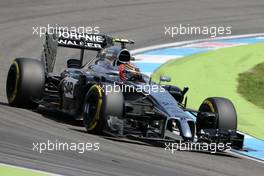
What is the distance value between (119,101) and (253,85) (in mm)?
6934

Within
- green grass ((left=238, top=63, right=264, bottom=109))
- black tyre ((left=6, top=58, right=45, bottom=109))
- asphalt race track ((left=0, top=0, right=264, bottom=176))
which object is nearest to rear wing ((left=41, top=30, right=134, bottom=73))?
asphalt race track ((left=0, top=0, right=264, bottom=176))

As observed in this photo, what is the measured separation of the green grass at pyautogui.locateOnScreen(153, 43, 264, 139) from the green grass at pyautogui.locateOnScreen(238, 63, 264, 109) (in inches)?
5.7

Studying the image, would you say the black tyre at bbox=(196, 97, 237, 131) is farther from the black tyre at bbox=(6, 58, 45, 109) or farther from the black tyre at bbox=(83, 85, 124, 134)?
the black tyre at bbox=(6, 58, 45, 109)

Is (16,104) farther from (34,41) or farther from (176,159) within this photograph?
(34,41)

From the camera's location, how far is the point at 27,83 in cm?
1415

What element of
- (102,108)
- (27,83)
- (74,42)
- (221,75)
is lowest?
(102,108)

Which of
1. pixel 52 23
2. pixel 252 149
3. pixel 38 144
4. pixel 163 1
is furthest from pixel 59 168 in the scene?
pixel 163 1

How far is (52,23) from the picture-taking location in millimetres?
24766

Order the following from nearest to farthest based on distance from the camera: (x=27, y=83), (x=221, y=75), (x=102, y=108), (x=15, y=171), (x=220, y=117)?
(x=15, y=171) → (x=102, y=108) → (x=220, y=117) → (x=27, y=83) → (x=221, y=75)

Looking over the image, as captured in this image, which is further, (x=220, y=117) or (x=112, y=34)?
(x=112, y=34)

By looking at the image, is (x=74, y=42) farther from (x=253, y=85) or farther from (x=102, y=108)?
(x=253, y=85)

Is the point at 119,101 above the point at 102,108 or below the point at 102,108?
above

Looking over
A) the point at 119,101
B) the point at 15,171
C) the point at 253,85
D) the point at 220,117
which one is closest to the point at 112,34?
the point at 253,85

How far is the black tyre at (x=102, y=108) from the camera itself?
1241 cm
